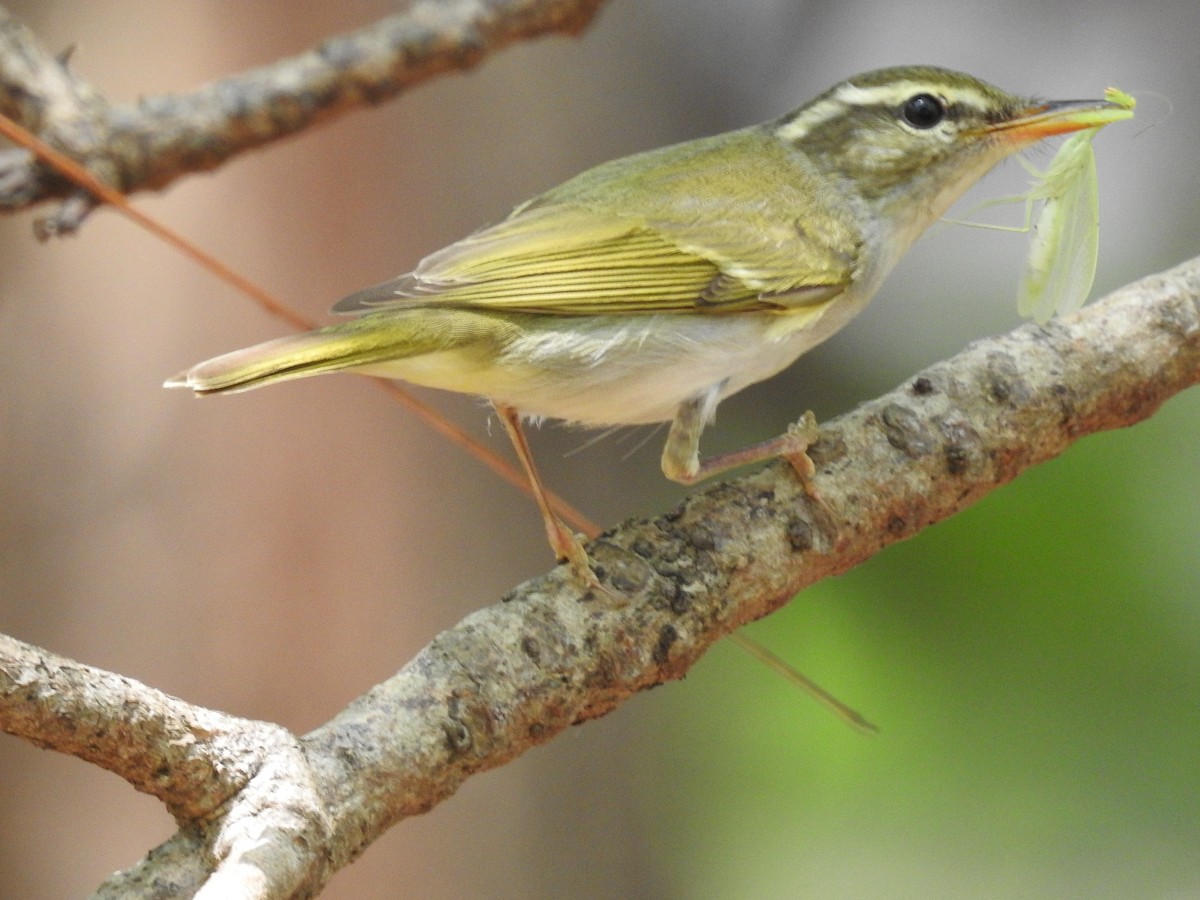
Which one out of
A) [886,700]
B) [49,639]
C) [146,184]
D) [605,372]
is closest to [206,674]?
[49,639]

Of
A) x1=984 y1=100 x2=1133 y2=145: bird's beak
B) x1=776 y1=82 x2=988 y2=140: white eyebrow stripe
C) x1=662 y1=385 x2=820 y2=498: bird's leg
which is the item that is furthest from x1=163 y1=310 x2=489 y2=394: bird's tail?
x1=984 y1=100 x2=1133 y2=145: bird's beak

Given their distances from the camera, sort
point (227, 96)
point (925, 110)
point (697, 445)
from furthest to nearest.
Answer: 1. point (227, 96)
2. point (925, 110)
3. point (697, 445)

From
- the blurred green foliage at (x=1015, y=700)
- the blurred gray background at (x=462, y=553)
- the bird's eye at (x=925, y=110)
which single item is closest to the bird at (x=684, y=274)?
the bird's eye at (x=925, y=110)

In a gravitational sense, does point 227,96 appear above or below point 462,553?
above

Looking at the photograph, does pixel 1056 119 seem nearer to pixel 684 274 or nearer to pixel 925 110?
pixel 925 110

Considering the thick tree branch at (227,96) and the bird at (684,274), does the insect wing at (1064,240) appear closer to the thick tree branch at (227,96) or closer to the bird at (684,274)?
the bird at (684,274)

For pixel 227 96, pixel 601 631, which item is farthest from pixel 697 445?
pixel 227 96

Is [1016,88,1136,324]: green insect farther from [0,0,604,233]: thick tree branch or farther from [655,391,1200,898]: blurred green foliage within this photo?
[0,0,604,233]: thick tree branch
